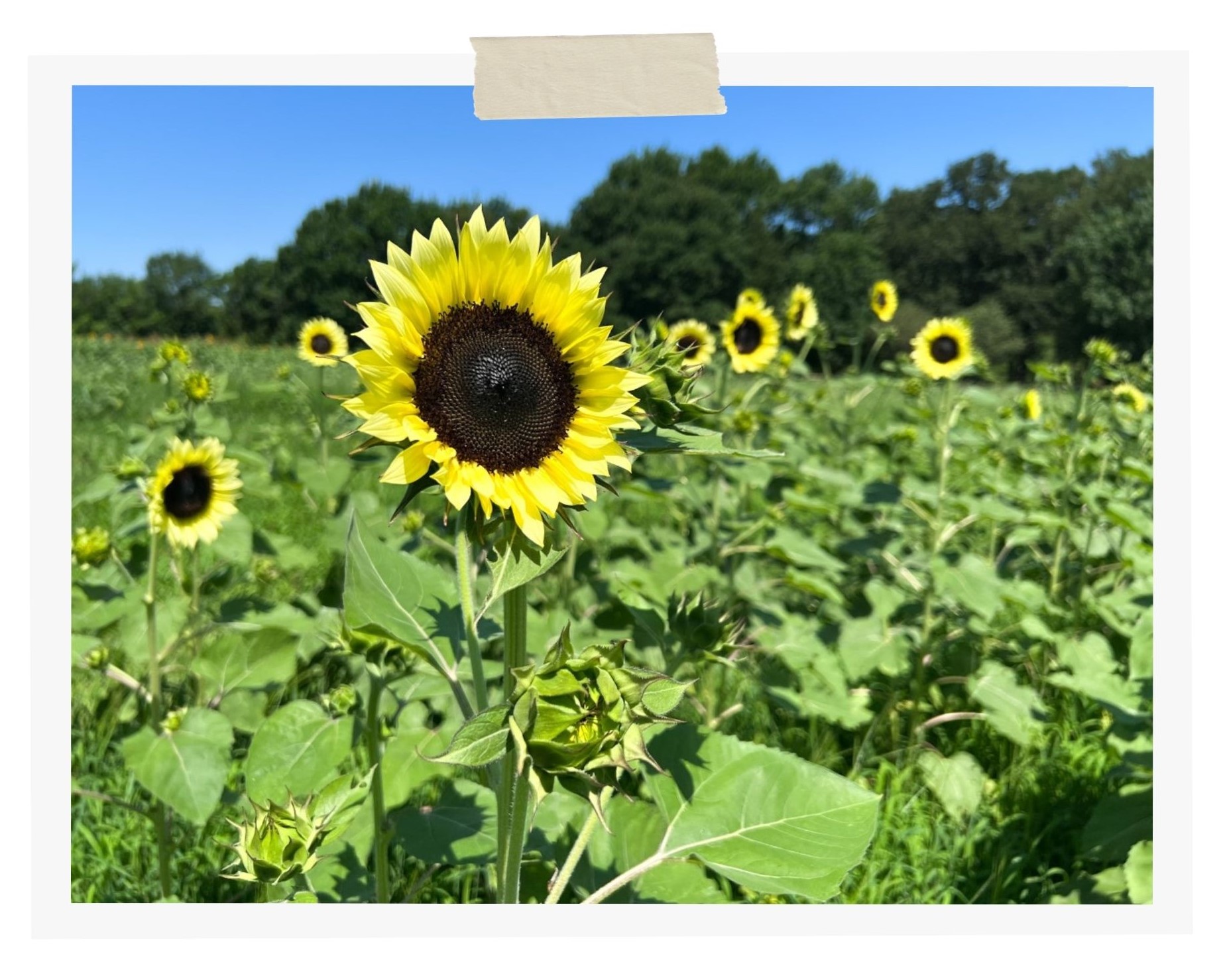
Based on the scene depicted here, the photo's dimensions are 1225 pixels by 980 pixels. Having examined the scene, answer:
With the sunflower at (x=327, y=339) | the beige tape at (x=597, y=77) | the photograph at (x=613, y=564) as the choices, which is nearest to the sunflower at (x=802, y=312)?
the photograph at (x=613, y=564)

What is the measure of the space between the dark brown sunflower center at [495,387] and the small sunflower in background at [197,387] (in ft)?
4.60

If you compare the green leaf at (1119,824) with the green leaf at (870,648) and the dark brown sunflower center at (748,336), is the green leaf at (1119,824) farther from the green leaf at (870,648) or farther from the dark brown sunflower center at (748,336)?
the dark brown sunflower center at (748,336)

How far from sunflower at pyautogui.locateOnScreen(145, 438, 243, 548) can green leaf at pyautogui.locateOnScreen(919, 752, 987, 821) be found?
5.84 feet

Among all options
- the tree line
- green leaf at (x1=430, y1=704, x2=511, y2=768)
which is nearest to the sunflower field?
green leaf at (x1=430, y1=704, x2=511, y2=768)

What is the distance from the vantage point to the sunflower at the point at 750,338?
3154mm

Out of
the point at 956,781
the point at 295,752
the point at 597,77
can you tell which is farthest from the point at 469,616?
the point at 956,781

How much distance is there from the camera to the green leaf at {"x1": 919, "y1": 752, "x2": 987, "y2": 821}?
2230mm

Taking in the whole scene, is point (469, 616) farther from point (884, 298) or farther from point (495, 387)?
point (884, 298)

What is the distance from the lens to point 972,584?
2.48m

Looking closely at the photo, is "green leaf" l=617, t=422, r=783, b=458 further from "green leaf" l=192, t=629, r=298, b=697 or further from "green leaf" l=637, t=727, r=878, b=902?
"green leaf" l=192, t=629, r=298, b=697

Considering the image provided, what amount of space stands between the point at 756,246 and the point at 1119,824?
1306 millimetres
